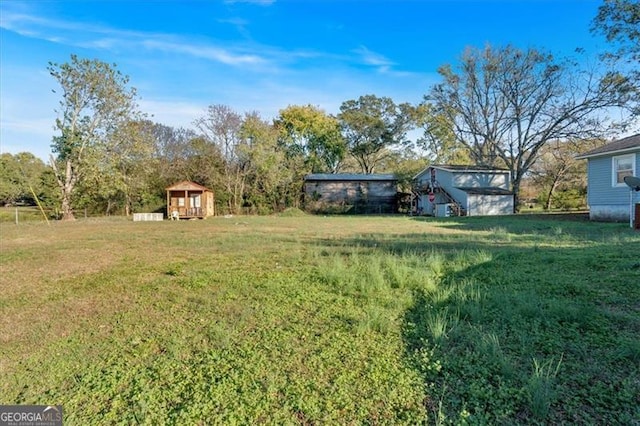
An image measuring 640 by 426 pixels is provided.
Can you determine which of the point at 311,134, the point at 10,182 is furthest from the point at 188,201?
the point at 10,182

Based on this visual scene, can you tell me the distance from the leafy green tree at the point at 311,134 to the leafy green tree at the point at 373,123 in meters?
1.81

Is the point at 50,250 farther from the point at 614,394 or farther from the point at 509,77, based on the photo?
the point at 509,77

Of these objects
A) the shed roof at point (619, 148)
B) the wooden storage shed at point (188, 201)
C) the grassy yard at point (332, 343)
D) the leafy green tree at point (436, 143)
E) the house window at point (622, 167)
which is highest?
the leafy green tree at point (436, 143)

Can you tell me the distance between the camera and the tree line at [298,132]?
18.6 meters

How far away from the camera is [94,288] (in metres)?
4.32

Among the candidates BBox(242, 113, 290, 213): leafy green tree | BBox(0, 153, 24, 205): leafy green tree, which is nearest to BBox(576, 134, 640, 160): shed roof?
BBox(242, 113, 290, 213): leafy green tree

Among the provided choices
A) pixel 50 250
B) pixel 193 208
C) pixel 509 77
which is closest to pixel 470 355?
pixel 50 250

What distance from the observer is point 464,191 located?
22.7m

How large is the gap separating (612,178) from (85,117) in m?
25.3

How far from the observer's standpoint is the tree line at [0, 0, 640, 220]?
1856 cm

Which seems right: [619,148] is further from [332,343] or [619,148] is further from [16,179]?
[16,179]

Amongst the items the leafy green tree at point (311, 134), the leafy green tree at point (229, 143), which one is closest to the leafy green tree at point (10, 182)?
the leafy green tree at point (229, 143)

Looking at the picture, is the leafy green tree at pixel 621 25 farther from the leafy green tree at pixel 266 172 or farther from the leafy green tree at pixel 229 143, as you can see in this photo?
the leafy green tree at pixel 229 143

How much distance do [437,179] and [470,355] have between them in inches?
968
